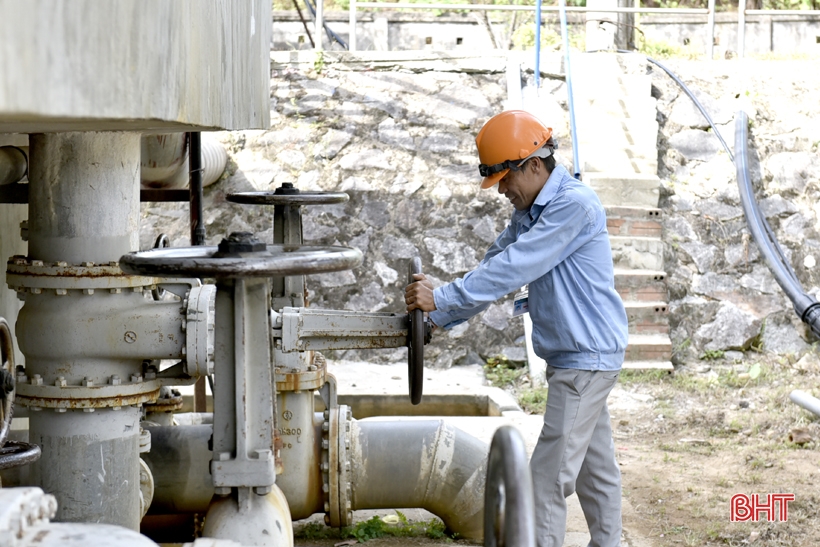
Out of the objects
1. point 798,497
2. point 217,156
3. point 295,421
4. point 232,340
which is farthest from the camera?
point 217,156

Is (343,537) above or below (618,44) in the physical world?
below

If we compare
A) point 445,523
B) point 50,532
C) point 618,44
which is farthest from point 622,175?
point 50,532

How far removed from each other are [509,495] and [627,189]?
18.4 feet

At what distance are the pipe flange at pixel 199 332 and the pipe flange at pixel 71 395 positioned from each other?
20cm

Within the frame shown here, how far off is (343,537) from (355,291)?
2.98 meters

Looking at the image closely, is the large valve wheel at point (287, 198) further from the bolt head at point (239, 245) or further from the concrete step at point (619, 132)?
the concrete step at point (619, 132)

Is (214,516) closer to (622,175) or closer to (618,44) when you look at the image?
(622,175)

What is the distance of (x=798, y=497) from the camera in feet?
14.4

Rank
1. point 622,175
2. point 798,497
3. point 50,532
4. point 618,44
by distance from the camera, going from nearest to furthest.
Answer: point 50,532 < point 798,497 < point 622,175 < point 618,44

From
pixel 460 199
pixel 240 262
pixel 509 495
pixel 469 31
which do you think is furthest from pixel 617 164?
pixel 469 31

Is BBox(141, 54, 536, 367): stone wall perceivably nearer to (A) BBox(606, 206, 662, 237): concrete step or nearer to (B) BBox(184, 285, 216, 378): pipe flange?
(A) BBox(606, 206, 662, 237): concrete step

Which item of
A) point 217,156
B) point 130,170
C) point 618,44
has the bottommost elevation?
point 130,170

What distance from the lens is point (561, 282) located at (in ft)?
10.7

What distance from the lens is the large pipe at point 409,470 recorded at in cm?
369
